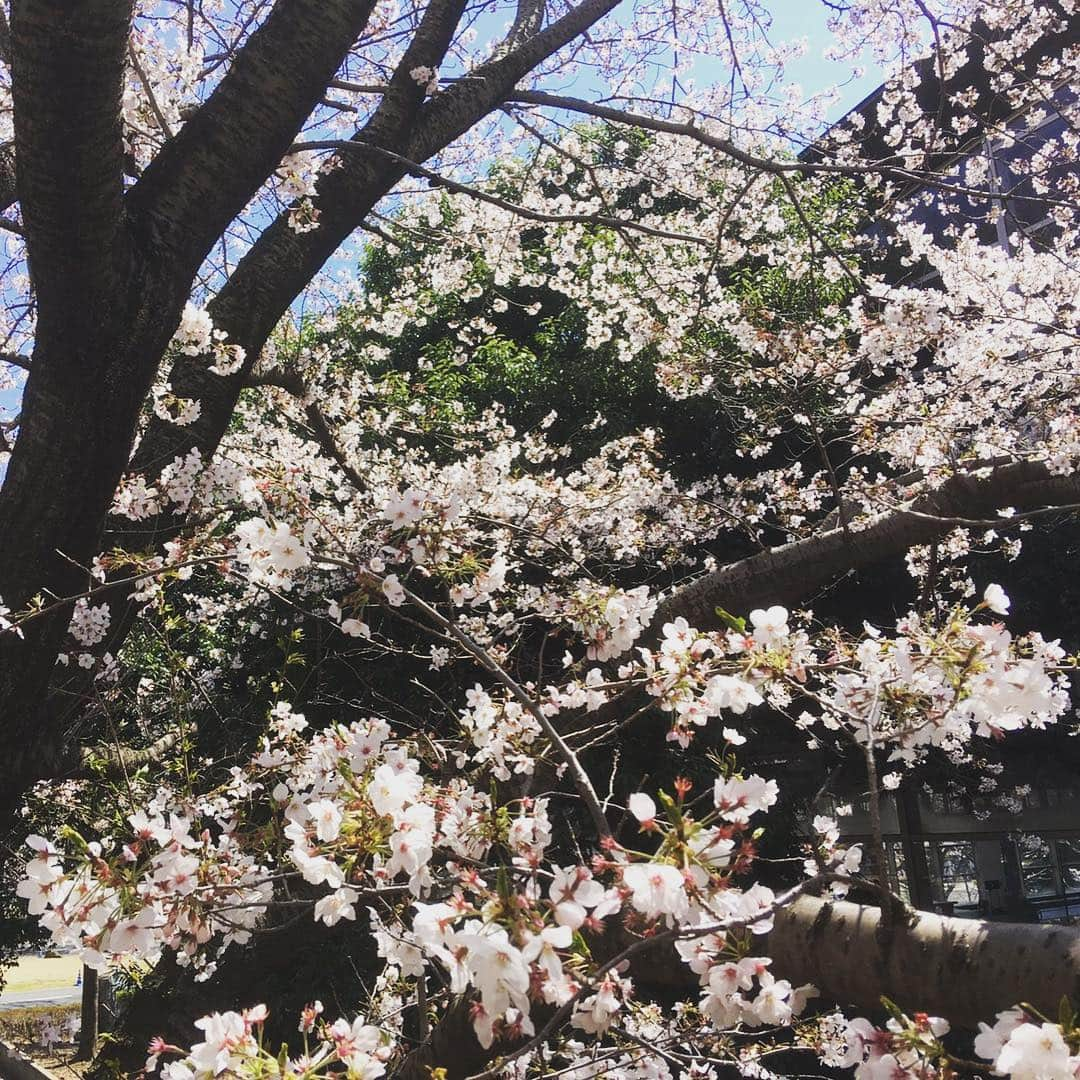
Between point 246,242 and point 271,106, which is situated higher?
point 246,242

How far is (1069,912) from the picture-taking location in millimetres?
8492

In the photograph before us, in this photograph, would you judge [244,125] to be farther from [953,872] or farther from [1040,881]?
[1040,881]

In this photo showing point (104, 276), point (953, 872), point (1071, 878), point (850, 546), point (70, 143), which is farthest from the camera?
point (1071, 878)

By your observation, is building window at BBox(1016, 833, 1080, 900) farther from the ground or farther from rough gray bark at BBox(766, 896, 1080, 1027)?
the ground

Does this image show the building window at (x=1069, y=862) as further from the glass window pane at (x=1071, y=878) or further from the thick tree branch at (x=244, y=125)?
the thick tree branch at (x=244, y=125)

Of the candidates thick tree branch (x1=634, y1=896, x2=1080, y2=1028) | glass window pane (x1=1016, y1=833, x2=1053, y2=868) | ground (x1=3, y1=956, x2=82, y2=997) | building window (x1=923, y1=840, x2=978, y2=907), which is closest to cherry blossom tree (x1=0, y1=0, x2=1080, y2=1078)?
thick tree branch (x1=634, y1=896, x2=1080, y2=1028)

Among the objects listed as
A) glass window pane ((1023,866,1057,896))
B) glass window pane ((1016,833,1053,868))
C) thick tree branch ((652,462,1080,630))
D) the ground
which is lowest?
the ground

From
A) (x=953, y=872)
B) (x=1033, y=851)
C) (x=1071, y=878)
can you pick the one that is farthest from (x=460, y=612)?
(x=1071, y=878)

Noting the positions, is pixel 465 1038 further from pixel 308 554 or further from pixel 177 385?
pixel 177 385

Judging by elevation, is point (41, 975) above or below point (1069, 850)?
below

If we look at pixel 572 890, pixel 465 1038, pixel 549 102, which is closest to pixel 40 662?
pixel 465 1038

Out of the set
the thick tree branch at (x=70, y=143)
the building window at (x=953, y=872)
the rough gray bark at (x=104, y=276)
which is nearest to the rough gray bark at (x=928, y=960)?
the rough gray bark at (x=104, y=276)

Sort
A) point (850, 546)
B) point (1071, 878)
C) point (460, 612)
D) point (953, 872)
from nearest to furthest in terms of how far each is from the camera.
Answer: point (850, 546)
point (460, 612)
point (953, 872)
point (1071, 878)

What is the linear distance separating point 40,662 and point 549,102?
9.32 ft
